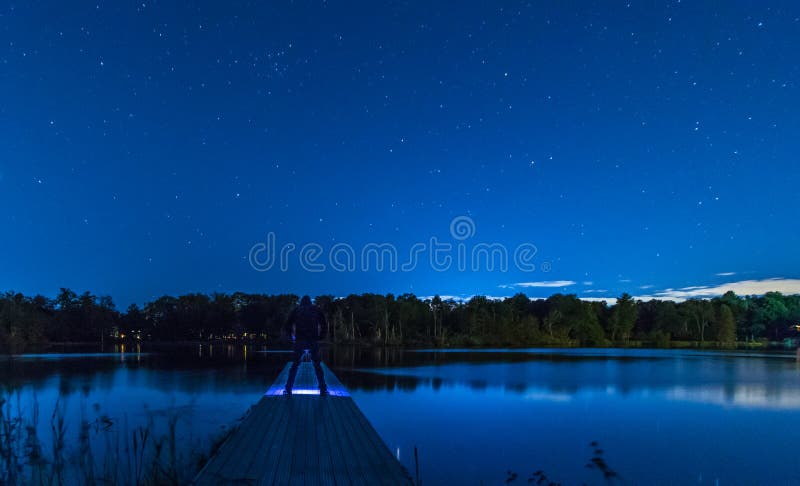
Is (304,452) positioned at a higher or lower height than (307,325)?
lower

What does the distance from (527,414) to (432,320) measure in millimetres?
65490

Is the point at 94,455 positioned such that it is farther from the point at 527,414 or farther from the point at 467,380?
the point at 467,380

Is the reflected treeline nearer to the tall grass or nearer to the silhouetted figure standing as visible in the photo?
the tall grass

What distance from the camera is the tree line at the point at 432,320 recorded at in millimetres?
74250

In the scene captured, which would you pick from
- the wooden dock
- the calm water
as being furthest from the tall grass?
the wooden dock


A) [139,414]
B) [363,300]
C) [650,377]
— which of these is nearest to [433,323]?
[363,300]

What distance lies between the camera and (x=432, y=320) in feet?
267

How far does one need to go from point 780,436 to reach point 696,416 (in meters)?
2.78

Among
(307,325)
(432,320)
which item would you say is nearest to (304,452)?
(307,325)

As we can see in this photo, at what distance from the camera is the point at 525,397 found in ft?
64.8

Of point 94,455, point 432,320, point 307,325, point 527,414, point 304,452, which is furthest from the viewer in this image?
point 432,320

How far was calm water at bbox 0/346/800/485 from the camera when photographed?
10375mm

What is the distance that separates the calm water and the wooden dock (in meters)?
2.10

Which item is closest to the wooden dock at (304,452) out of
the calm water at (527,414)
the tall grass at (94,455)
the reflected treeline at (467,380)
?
the tall grass at (94,455)
